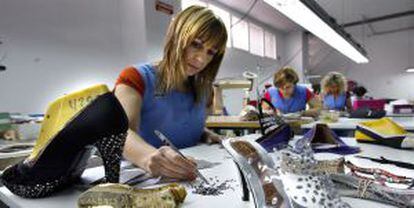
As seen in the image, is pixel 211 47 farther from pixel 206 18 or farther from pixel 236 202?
pixel 236 202

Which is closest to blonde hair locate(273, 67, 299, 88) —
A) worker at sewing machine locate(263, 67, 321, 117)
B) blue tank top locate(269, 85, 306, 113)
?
worker at sewing machine locate(263, 67, 321, 117)

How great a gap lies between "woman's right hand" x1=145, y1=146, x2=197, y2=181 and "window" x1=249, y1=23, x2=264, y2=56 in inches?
301

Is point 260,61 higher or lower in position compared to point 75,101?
higher

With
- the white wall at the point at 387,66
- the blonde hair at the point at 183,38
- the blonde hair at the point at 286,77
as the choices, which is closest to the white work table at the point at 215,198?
the blonde hair at the point at 183,38

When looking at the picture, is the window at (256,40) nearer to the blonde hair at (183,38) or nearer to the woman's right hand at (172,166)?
the blonde hair at (183,38)

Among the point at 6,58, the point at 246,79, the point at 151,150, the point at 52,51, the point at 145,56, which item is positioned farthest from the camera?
the point at 145,56

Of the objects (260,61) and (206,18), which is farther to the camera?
(260,61)

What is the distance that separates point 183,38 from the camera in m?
1.20

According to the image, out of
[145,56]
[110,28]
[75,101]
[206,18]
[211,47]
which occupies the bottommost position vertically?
[75,101]

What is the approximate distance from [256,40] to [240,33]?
108cm

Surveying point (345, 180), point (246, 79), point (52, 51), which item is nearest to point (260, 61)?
point (246, 79)

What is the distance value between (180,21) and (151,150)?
1.83 feet

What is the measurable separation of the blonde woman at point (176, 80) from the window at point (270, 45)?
8.14m

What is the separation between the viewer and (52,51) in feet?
12.0
